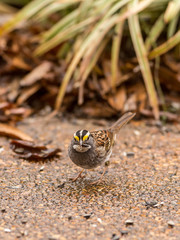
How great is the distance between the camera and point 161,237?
3021 mm

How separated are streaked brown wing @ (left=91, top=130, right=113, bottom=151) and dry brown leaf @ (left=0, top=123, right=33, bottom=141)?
1183 millimetres

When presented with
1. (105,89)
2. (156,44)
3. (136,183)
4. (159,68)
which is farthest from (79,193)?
(156,44)

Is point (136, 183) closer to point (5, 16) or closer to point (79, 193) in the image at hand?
point (79, 193)

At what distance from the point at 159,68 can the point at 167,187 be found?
2.66 meters

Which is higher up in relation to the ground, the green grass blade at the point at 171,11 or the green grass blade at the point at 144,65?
the green grass blade at the point at 171,11

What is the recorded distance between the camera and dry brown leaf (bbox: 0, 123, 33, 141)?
17.0ft

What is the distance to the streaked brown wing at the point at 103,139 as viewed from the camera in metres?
4.12

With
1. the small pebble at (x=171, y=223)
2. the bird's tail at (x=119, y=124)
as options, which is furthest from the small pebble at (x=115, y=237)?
the bird's tail at (x=119, y=124)

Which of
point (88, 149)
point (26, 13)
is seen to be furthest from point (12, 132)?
point (26, 13)

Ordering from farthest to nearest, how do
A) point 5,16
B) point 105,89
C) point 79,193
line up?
point 5,16
point 105,89
point 79,193

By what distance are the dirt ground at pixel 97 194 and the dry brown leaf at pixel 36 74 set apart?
1.19 m

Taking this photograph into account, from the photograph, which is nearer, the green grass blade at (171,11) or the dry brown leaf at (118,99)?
the green grass blade at (171,11)

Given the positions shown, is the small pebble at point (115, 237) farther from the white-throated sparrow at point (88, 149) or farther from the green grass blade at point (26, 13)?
the green grass blade at point (26, 13)

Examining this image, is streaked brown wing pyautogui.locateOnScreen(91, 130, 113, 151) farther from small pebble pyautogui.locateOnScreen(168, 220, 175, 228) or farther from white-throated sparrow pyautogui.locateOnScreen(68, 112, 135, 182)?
small pebble pyautogui.locateOnScreen(168, 220, 175, 228)
